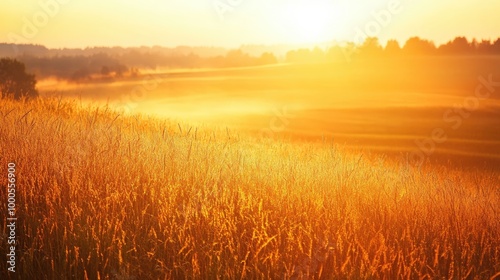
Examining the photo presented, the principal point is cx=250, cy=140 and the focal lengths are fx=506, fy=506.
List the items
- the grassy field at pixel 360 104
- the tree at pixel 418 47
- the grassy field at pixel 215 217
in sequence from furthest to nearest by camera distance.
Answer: the tree at pixel 418 47 → the grassy field at pixel 360 104 → the grassy field at pixel 215 217

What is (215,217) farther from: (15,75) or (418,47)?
(418,47)

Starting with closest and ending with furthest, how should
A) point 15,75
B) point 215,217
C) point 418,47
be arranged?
point 215,217, point 15,75, point 418,47

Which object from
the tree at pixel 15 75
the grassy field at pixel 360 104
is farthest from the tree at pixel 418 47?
the tree at pixel 15 75

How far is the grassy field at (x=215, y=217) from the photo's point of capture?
4773 mm

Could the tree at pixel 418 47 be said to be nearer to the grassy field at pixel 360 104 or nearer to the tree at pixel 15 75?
the grassy field at pixel 360 104

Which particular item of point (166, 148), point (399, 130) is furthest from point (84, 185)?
point (399, 130)

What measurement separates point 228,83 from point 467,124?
121 ft

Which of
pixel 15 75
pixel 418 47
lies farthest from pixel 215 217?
pixel 418 47

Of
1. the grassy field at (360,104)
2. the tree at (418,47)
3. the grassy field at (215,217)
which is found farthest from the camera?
the tree at (418,47)

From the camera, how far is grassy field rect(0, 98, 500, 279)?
15.7 feet

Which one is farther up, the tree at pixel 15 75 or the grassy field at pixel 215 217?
the tree at pixel 15 75

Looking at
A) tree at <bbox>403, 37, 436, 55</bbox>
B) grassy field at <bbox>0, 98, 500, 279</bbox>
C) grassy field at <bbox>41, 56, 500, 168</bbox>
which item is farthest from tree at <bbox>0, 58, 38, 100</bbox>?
tree at <bbox>403, 37, 436, 55</bbox>

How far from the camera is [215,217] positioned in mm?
5461

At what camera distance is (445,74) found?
164 feet
